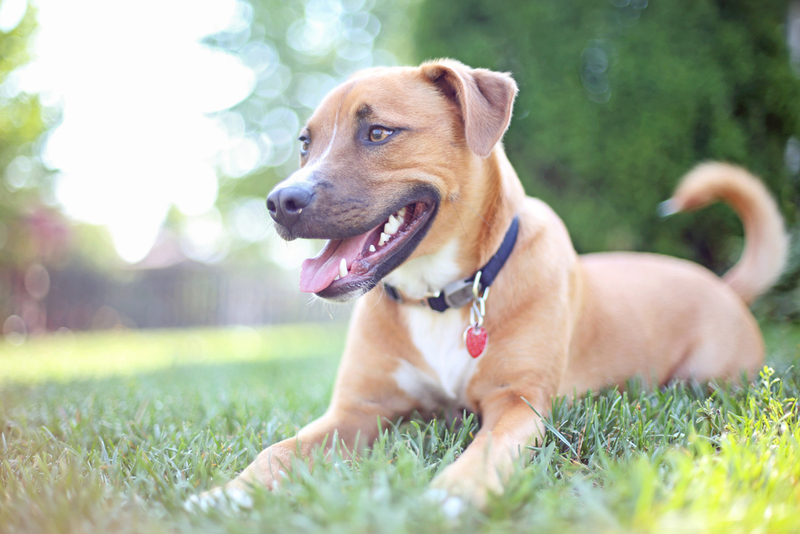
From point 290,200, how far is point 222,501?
3.82 feet

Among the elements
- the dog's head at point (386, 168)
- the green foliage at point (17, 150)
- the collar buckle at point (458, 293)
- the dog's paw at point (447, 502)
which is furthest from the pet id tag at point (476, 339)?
→ the green foliage at point (17, 150)

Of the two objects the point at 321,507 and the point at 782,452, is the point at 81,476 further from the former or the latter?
the point at 782,452

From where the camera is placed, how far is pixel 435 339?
2.56 m

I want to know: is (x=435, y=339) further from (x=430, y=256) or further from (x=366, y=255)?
(x=366, y=255)

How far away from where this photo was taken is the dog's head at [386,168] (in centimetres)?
224

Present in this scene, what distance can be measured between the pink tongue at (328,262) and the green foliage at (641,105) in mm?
4632

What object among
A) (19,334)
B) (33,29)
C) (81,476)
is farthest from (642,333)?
(19,334)

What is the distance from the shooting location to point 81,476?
1835 millimetres

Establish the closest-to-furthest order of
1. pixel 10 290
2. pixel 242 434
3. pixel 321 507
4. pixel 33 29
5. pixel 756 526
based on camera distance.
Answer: pixel 756 526 → pixel 321 507 → pixel 242 434 → pixel 33 29 → pixel 10 290

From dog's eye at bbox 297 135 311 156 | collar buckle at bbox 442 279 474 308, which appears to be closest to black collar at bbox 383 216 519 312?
collar buckle at bbox 442 279 474 308

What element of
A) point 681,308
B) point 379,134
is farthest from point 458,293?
point 681,308

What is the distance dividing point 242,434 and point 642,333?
2.29 metres

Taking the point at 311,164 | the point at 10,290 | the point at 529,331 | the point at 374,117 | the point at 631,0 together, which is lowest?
the point at 10,290

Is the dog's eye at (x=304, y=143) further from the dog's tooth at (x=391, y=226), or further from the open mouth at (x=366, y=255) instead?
the dog's tooth at (x=391, y=226)
